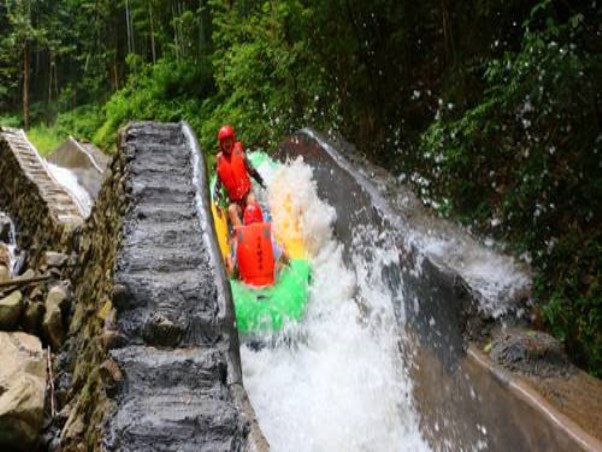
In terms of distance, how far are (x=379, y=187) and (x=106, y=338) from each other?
2868 mm

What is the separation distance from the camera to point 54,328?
5.74 metres

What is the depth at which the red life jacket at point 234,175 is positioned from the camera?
6.18 metres

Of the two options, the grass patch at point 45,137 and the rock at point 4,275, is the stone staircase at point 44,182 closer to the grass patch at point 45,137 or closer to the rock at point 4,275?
the rock at point 4,275

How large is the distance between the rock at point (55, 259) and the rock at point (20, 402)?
1.68m

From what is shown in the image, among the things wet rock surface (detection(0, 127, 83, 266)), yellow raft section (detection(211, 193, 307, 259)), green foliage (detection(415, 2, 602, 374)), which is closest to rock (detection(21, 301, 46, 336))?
wet rock surface (detection(0, 127, 83, 266))

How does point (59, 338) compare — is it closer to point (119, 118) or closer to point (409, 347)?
point (409, 347)

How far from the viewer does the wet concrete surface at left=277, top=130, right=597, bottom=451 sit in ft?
10.4

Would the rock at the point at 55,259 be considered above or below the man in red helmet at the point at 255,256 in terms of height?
below

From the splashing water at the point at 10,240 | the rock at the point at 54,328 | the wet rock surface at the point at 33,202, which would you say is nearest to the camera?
the rock at the point at 54,328

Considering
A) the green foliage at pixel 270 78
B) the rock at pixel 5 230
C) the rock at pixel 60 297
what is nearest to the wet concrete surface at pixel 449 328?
the rock at pixel 60 297

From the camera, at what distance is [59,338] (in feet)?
18.7

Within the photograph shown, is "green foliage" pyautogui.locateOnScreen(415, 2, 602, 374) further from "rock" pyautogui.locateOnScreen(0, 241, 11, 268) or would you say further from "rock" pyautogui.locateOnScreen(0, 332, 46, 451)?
"rock" pyautogui.locateOnScreen(0, 241, 11, 268)

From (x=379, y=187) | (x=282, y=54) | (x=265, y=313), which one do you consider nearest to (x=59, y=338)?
(x=265, y=313)

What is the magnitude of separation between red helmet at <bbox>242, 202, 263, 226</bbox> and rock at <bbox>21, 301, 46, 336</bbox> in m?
2.18
